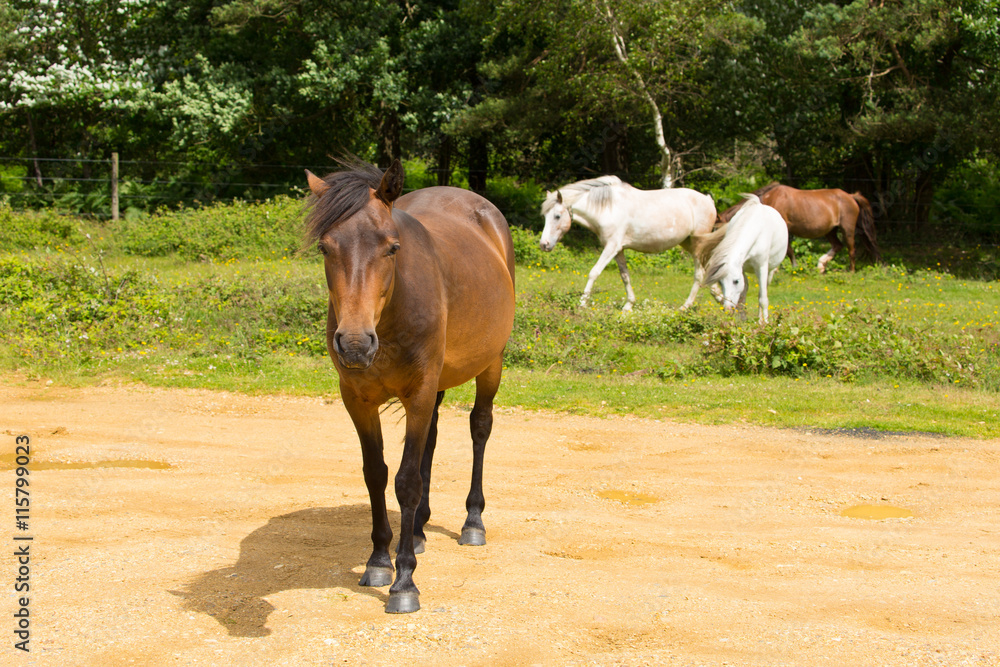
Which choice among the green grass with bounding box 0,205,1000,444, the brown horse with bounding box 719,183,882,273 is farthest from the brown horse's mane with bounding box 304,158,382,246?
the brown horse with bounding box 719,183,882,273

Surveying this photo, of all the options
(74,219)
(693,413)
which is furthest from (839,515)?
(74,219)

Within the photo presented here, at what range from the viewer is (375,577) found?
4121 millimetres

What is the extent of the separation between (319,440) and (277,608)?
3.47 m

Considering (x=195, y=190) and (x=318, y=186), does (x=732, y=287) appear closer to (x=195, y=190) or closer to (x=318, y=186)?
(x=318, y=186)

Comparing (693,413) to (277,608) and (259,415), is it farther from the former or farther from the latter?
(277,608)

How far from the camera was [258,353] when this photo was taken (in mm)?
9867

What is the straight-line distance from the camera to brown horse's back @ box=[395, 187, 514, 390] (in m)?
4.40

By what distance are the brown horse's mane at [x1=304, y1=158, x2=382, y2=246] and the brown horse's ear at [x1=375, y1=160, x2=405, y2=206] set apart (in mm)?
49

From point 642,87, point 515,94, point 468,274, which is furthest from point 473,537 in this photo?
point 515,94

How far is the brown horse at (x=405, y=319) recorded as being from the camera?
11.3 feet

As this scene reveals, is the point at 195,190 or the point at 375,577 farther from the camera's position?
the point at 195,190

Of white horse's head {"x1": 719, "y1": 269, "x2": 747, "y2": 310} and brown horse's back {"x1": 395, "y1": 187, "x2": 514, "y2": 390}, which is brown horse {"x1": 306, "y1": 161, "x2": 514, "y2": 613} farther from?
white horse's head {"x1": 719, "y1": 269, "x2": 747, "y2": 310}

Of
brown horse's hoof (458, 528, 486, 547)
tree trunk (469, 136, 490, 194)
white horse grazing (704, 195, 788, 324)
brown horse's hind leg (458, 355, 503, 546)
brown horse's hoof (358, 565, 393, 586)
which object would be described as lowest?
brown horse's hoof (458, 528, 486, 547)

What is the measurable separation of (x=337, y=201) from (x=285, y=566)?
76.4 inches
